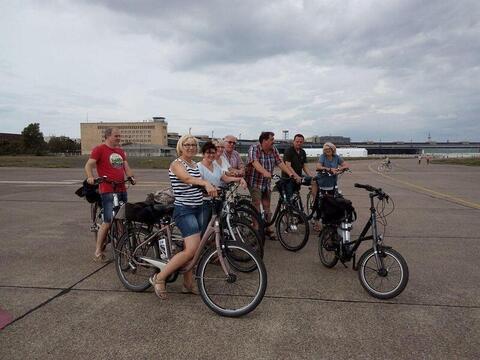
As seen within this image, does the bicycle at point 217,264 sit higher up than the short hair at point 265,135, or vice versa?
the short hair at point 265,135

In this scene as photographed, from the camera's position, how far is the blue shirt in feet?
22.1

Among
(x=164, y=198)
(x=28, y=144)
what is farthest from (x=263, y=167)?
(x=28, y=144)

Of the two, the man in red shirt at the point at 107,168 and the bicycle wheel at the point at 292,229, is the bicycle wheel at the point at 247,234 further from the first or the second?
the man in red shirt at the point at 107,168

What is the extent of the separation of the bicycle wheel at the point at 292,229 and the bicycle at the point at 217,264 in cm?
208

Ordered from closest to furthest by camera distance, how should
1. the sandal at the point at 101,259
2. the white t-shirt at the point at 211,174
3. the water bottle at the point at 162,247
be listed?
1. the water bottle at the point at 162,247
2. the white t-shirt at the point at 211,174
3. the sandal at the point at 101,259

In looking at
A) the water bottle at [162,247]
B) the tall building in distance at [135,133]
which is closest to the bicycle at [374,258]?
the water bottle at [162,247]

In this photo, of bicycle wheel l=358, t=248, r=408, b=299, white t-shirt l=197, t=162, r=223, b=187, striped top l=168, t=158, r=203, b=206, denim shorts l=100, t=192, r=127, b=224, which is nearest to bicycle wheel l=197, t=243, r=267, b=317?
striped top l=168, t=158, r=203, b=206

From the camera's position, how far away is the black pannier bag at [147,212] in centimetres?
415

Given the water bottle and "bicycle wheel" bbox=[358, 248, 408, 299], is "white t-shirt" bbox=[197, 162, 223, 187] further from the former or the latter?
"bicycle wheel" bbox=[358, 248, 408, 299]

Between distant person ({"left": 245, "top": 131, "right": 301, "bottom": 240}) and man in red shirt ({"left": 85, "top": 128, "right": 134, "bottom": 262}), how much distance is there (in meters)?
2.12

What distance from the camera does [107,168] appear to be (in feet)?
17.1

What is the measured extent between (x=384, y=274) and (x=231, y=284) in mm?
1637

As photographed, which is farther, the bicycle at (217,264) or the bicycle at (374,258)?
the bicycle at (374,258)

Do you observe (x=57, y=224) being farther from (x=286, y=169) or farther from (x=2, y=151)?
(x=2, y=151)
